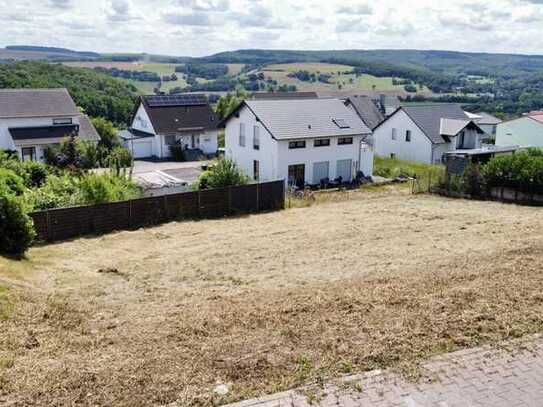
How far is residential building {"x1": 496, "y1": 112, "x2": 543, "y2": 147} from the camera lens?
42625 millimetres

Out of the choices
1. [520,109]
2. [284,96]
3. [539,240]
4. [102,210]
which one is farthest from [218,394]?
[520,109]

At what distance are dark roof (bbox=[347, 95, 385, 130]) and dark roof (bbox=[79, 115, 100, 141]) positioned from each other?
77.3ft

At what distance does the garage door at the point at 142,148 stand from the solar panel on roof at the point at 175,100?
3.71 metres

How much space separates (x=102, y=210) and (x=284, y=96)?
1951 inches

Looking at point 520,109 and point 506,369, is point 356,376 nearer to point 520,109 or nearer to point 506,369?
point 506,369

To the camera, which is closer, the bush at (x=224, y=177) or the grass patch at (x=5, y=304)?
the grass patch at (x=5, y=304)

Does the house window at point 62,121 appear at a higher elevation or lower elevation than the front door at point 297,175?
higher

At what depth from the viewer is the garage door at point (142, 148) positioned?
44156 mm

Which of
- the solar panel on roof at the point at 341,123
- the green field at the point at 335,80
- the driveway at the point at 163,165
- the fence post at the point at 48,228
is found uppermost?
the green field at the point at 335,80

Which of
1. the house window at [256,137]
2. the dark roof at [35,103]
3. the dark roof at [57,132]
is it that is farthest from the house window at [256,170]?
the dark roof at [35,103]

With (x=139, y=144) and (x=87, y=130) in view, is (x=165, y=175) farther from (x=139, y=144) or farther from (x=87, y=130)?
(x=87, y=130)

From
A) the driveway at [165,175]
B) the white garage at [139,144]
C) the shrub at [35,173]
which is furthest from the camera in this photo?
the white garage at [139,144]

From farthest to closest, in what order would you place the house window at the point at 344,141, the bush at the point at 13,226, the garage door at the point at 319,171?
1. the house window at the point at 344,141
2. the garage door at the point at 319,171
3. the bush at the point at 13,226

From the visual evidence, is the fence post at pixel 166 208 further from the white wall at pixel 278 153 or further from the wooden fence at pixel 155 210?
the white wall at pixel 278 153
